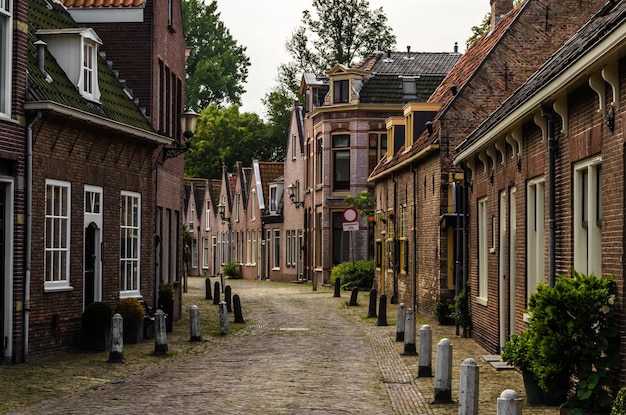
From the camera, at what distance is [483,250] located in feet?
71.6

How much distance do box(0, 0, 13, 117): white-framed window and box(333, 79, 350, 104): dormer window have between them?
31.4m

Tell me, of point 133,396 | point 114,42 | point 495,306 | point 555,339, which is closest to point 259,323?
point 114,42

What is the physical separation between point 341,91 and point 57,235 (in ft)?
98.0

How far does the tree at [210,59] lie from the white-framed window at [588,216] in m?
75.8

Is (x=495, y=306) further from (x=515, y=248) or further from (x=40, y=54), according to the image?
(x=40, y=54)

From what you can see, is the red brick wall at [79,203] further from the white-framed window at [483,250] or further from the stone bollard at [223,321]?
the white-framed window at [483,250]

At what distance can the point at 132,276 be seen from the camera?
24.3m

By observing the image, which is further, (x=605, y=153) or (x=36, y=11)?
(x=36, y=11)

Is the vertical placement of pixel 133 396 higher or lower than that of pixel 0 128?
lower

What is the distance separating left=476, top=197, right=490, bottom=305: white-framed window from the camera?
21359mm

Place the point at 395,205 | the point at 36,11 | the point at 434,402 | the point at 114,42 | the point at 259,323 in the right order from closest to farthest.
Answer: the point at 434,402
the point at 36,11
the point at 114,42
the point at 259,323
the point at 395,205

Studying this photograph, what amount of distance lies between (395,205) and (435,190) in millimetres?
7304

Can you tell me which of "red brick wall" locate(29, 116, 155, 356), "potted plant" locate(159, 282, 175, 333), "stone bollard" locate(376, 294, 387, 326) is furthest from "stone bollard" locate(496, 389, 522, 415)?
"stone bollard" locate(376, 294, 387, 326)

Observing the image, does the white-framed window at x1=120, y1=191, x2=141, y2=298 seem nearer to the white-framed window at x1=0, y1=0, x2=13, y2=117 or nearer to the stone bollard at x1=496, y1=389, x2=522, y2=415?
the white-framed window at x1=0, y1=0, x2=13, y2=117
